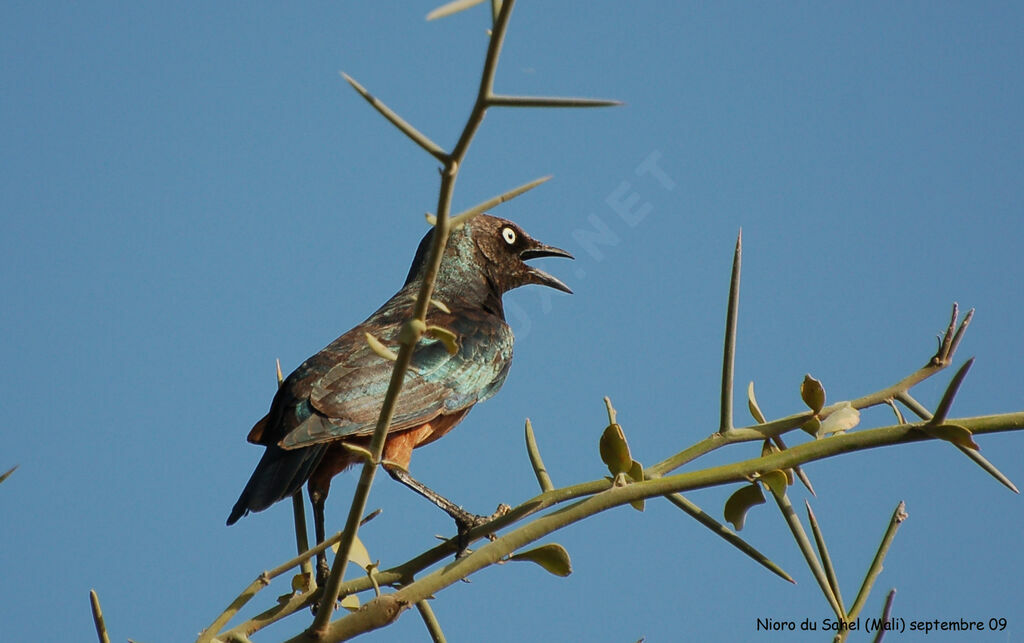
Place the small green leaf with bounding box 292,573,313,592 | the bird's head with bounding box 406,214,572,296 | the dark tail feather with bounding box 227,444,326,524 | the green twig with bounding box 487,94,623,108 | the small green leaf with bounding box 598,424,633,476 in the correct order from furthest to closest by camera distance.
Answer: the bird's head with bounding box 406,214,572,296 < the dark tail feather with bounding box 227,444,326,524 < the small green leaf with bounding box 292,573,313,592 < the small green leaf with bounding box 598,424,633,476 < the green twig with bounding box 487,94,623,108

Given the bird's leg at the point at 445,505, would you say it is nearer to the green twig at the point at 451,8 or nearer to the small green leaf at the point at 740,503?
the small green leaf at the point at 740,503

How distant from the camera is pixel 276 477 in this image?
3893 mm

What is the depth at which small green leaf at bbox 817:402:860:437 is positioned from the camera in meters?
1.87

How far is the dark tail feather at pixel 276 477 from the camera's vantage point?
3.81 metres

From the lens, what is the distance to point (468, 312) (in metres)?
5.79

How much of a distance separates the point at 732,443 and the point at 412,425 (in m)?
3.05

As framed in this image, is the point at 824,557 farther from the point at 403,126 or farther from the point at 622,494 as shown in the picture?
the point at 403,126

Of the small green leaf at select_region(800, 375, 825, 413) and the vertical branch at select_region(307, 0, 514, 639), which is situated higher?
the small green leaf at select_region(800, 375, 825, 413)

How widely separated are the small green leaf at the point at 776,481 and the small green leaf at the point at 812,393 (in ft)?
0.56

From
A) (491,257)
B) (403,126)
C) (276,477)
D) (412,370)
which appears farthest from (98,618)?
(491,257)

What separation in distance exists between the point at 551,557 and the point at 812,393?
1.84ft

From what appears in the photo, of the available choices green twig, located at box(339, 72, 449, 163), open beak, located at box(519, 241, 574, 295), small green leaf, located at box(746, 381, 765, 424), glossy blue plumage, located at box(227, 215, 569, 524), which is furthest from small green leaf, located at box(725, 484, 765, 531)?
open beak, located at box(519, 241, 574, 295)

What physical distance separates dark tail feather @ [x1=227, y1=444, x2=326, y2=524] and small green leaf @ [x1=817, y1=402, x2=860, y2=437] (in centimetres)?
221

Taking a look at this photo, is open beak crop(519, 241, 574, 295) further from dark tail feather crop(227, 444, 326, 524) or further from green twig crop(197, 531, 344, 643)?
green twig crop(197, 531, 344, 643)
